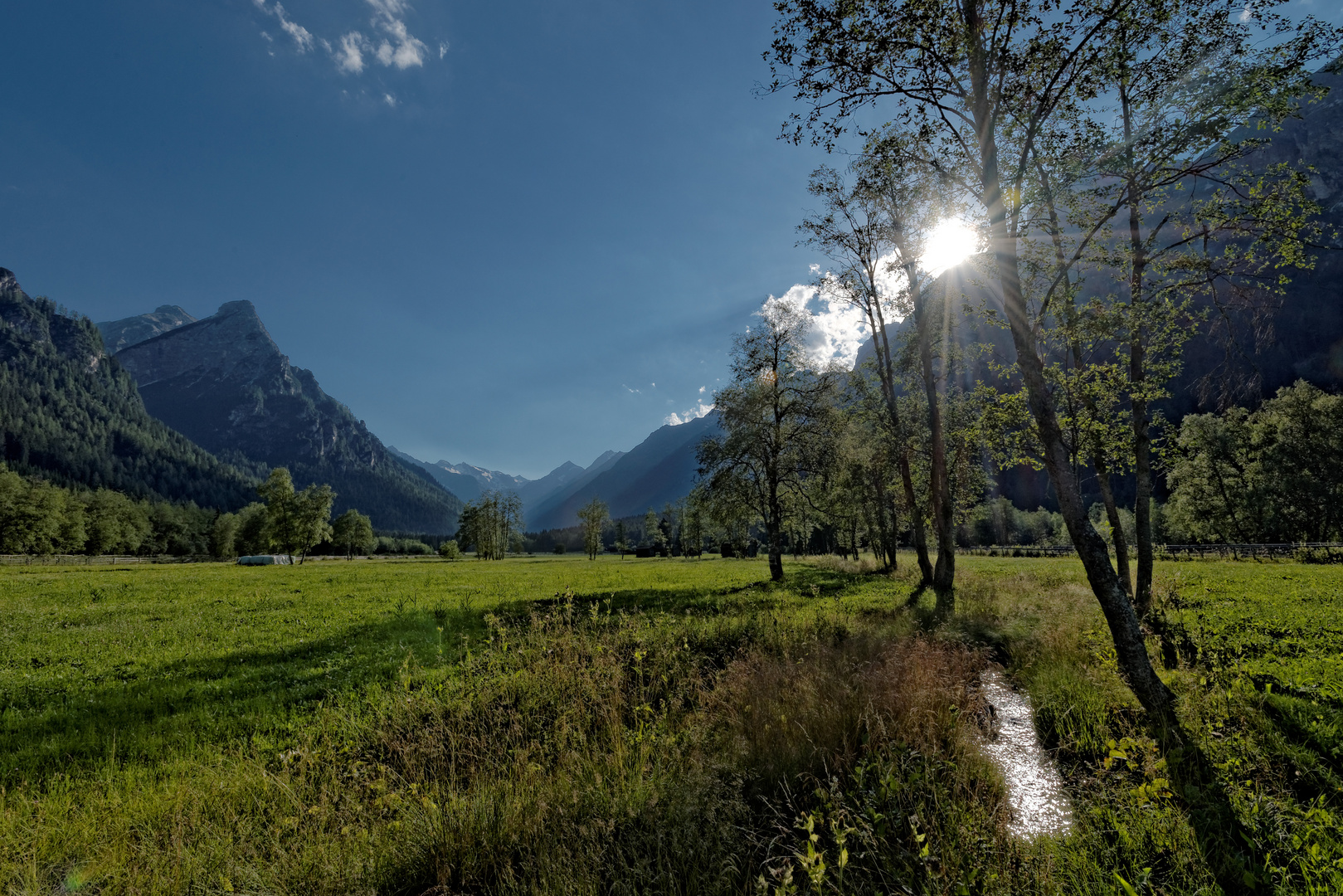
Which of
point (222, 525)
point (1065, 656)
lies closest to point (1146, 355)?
point (1065, 656)

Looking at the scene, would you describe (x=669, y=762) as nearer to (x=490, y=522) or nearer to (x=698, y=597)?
(x=698, y=597)

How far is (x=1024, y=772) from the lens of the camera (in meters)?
6.13

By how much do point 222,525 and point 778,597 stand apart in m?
126

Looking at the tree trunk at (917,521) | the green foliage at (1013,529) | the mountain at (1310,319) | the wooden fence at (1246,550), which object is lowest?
the green foliage at (1013,529)

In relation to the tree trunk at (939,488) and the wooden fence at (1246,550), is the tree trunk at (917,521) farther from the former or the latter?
the wooden fence at (1246,550)

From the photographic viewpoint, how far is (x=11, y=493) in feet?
237

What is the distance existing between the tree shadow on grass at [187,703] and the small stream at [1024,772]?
10212 millimetres

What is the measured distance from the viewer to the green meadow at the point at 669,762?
4141mm

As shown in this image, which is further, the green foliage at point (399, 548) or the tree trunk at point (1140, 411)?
the green foliage at point (399, 548)

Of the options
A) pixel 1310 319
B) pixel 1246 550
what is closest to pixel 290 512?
pixel 1246 550

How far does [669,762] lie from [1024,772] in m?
4.56

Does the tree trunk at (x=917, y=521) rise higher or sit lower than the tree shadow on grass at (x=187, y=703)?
higher

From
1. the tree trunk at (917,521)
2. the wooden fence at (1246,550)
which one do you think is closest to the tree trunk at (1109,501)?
the tree trunk at (917,521)

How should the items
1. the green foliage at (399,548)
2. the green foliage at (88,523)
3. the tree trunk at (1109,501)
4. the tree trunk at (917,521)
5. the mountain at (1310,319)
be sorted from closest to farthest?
the mountain at (1310,319) → the tree trunk at (1109,501) → the tree trunk at (917,521) → the green foliage at (88,523) → the green foliage at (399,548)
